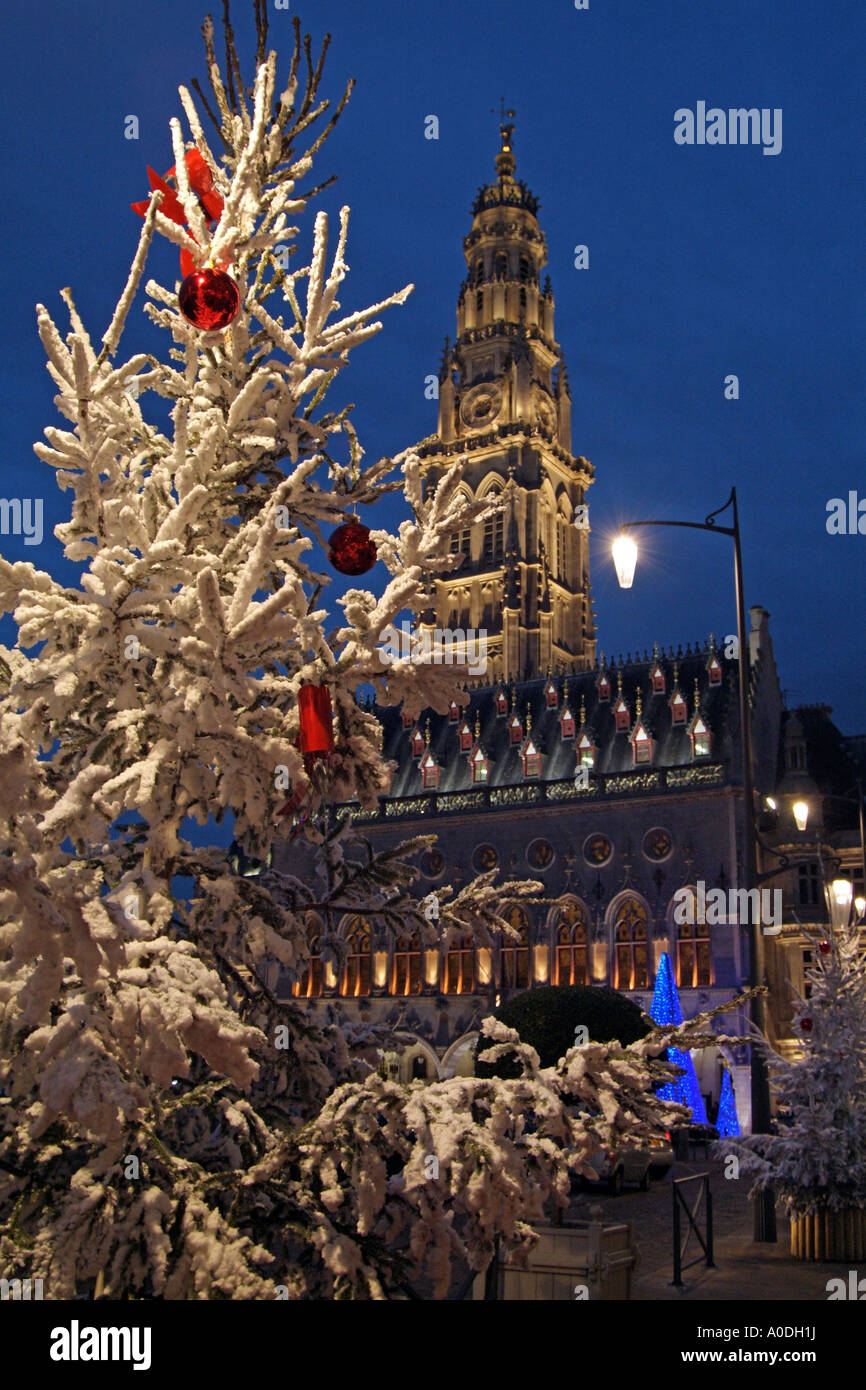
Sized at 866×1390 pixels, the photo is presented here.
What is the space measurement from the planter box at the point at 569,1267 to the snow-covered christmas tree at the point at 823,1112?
532 cm

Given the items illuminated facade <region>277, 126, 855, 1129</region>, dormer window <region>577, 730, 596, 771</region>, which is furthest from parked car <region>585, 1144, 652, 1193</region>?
dormer window <region>577, 730, 596, 771</region>

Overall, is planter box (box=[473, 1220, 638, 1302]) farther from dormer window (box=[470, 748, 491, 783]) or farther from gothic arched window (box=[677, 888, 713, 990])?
dormer window (box=[470, 748, 491, 783])

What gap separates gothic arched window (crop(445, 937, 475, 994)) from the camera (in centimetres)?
4406

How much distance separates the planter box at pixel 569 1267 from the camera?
370 inches

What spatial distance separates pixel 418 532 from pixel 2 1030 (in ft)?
9.85

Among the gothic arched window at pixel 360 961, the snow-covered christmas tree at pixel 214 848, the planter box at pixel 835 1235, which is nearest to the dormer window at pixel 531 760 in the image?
the gothic arched window at pixel 360 961

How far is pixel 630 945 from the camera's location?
134 feet

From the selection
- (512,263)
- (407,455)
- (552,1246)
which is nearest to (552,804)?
(552,1246)

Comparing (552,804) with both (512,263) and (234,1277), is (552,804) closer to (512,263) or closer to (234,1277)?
(234,1277)

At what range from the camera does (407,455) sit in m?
6.02

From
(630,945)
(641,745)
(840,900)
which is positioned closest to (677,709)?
(641,745)

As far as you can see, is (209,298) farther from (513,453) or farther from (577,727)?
(513,453)

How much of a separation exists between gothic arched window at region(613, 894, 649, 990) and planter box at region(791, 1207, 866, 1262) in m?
25.0

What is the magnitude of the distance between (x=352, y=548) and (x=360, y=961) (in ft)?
140
